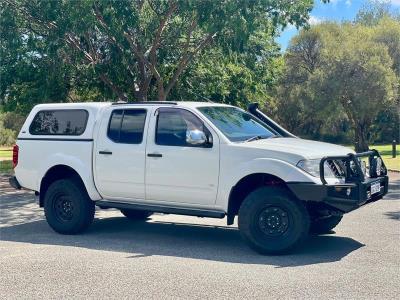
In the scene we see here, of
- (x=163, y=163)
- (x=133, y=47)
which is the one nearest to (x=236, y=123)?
(x=163, y=163)

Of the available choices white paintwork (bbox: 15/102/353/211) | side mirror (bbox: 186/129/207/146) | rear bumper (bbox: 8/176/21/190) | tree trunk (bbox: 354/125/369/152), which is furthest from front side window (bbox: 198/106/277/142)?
tree trunk (bbox: 354/125/369/152)

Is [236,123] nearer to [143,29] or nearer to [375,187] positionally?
[375,187]

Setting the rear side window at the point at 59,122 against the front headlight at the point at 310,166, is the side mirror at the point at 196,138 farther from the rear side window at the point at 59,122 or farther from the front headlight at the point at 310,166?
the rear side window at the point at 59,122

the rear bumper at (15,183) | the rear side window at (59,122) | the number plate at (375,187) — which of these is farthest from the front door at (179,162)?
the rear bumper at (15,183)

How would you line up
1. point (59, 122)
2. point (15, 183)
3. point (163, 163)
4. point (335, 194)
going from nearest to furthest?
point (335, 194), point (163, 163), point (59, 122), point (15, 183)

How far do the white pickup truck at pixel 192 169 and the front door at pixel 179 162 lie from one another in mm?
14

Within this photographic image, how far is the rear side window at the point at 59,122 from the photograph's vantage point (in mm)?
9031

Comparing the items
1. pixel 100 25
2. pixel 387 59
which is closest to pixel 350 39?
pixel 387 59

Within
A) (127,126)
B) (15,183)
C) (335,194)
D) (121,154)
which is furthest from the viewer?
(15,183)

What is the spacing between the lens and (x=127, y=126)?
8.63 metres

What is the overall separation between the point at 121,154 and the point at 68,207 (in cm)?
130

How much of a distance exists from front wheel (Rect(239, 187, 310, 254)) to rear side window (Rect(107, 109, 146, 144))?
1.97 m

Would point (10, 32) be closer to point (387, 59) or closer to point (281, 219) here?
point (281, 219)

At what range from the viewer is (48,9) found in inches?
615
